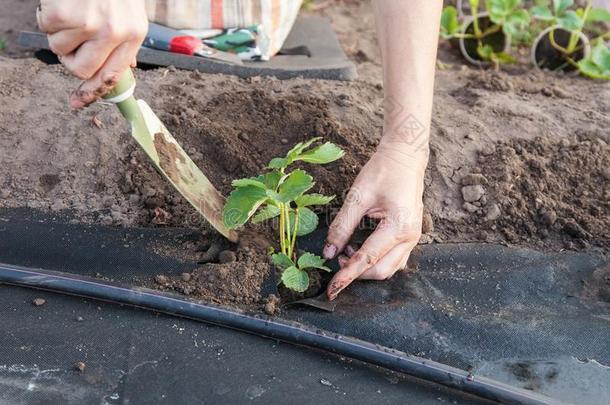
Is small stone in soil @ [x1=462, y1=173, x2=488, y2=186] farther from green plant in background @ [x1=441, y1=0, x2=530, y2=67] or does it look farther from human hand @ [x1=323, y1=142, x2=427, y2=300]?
green plant in background @ [x1=441, y1=0, x2=530, y2=67]

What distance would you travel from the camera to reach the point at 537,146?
2.20 meters

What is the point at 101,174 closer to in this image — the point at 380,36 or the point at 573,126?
the point at 380,36

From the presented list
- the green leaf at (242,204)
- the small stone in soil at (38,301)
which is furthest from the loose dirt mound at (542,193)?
the small stone in soil at (38,301)

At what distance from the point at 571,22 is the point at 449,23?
0.47 meters

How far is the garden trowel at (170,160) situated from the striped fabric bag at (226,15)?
96 cm

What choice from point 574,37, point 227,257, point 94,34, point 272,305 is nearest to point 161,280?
point 227,257

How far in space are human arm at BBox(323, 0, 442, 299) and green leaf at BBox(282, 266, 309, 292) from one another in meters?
0.06

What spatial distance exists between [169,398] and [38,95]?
115 centimetres

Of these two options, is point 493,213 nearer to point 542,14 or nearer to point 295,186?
point 295,186

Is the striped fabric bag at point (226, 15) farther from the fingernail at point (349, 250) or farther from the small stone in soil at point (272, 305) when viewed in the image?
the small stone in soil at point (272, 305)

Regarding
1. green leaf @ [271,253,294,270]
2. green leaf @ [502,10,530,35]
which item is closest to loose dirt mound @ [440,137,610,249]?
green leaf @ [271,253,294,270]

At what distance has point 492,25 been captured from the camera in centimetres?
301

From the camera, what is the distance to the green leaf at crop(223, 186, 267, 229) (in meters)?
1.64

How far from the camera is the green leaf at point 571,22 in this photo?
271cm
